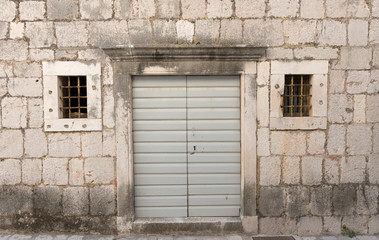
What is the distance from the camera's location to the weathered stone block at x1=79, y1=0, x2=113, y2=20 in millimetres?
3934

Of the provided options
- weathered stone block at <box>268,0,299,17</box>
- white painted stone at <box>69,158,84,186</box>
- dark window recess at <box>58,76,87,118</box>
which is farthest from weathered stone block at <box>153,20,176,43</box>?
white painted stone at <box>69,158,84,186</box>

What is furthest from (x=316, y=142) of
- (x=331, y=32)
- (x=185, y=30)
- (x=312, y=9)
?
(x=185, y=30)

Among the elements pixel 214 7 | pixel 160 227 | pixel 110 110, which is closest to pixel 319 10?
pixel 214 7

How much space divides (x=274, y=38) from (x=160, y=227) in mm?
3359

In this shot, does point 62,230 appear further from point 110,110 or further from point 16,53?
point 16,53

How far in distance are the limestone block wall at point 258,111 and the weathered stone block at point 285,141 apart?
0.02 meters

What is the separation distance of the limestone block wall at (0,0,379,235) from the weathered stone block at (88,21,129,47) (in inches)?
0.6

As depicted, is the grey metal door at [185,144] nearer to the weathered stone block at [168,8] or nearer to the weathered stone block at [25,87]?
the weathered stone block at [168,8]

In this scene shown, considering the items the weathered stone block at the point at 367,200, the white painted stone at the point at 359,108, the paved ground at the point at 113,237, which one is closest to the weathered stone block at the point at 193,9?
the white painted stone at the point at 359,108

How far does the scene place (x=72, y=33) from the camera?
396cm

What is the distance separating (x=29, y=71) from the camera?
13.1 feet

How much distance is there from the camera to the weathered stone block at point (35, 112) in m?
4.02

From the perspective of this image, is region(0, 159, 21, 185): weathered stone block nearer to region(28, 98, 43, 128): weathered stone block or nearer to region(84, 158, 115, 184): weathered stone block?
region(28, 98, 43, 128): weathered stone block

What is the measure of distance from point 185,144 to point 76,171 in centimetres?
171
